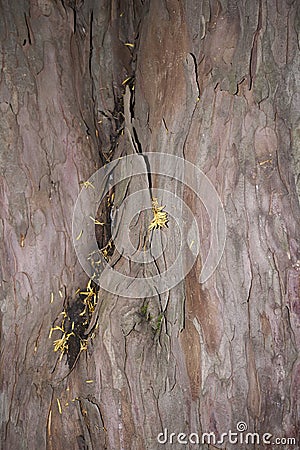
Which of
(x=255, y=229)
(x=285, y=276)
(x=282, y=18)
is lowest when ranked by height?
(x=285, y=276)

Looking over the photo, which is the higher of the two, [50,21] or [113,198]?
[50,21]

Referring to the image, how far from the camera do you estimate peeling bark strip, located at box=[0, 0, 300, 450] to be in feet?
3.69

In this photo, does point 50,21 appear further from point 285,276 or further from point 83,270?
point 285,276

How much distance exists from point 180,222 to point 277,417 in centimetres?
50

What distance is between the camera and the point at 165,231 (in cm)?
118

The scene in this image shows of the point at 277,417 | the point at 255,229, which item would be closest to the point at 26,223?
the point at 255,229

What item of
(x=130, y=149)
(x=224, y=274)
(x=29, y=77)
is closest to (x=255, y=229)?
(x=224, y=274)

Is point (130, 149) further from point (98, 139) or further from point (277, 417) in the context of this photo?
point (277, 417)

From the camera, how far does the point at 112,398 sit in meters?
1.18

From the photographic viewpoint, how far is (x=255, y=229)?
1.12 m

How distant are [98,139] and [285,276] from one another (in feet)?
1.91

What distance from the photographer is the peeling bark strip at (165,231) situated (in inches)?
44.3

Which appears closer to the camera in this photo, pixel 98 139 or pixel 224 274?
pixel 224 274

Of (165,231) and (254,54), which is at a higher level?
(254,54)
